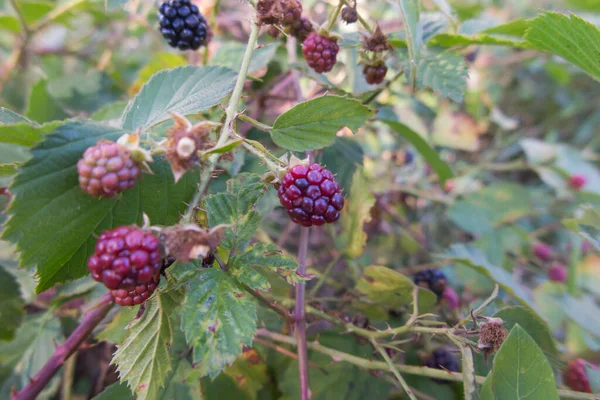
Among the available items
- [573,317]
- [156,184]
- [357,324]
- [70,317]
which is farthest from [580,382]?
[70,317]

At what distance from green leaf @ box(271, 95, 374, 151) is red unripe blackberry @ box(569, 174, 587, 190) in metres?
1.94

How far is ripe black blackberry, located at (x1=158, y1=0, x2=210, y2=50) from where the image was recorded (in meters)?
1.06

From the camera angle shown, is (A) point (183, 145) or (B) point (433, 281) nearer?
(A) point (183, 145)

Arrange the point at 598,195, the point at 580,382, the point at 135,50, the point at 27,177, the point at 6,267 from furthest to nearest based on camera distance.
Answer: the point at 135,50 < the point at 598,195 < the point at 6,267 < the point at 580,382 < the point at 27,177

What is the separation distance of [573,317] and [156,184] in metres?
1.59

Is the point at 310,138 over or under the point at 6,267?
over

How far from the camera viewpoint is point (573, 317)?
59.3 inches

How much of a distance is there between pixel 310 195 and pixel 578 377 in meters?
0.98

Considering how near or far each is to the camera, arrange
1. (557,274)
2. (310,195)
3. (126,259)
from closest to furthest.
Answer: (126,259)
(310,195)
(557,274)

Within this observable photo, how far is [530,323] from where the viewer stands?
38.8 inches

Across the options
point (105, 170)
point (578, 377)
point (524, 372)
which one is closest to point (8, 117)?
point (105, 170)

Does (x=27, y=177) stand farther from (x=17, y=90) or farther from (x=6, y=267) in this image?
(x=17, y=90)

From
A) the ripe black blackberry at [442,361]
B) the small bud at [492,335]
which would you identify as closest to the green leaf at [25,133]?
the small bud at [492,335]

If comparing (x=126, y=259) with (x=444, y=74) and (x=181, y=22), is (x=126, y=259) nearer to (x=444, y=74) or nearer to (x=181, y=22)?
(x=181, y=22)
